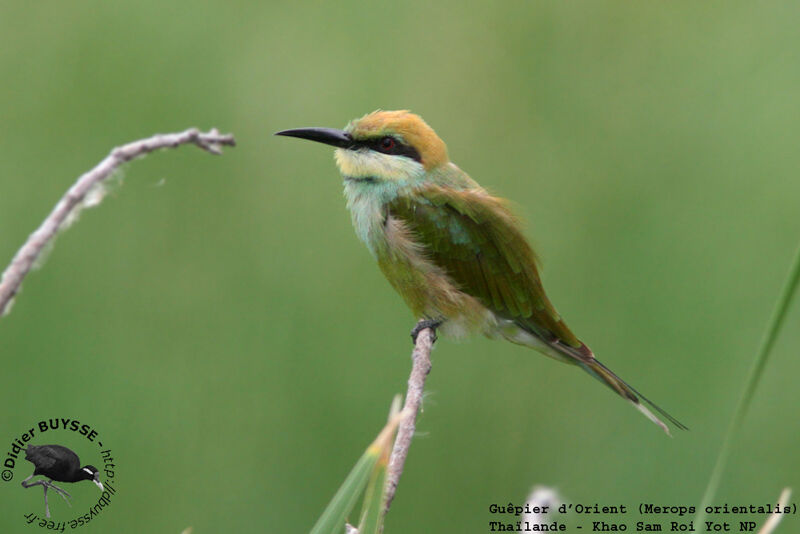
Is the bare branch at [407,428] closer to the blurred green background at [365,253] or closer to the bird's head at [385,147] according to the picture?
the bird's head at [385,147]

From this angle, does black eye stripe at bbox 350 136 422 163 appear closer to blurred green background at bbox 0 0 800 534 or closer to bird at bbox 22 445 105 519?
blurred green background at bbox 0 0 800 534

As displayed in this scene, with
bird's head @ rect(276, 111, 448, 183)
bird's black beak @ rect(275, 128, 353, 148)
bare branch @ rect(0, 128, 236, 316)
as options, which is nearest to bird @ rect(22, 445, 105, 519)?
bare branch @ rect(0, 128, 236, 316)

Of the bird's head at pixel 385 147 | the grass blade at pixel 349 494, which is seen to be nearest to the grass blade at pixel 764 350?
the grass blade at pixel 349 494

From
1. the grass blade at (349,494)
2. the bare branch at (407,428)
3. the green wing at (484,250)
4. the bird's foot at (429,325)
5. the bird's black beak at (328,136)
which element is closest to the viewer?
the grass blade at (349,494)

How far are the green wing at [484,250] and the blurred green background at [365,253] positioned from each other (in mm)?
163

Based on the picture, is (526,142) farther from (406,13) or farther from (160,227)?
(160,227)

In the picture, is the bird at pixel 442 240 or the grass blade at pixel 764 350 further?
the bird at pixel 442 240

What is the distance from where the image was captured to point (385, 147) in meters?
2.67

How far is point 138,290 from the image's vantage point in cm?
336

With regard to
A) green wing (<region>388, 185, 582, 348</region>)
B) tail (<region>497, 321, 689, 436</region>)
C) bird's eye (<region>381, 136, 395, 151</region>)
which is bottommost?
tail (<region>497, 321, 689, 436</region>)

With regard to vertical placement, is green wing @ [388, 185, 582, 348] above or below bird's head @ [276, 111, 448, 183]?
below

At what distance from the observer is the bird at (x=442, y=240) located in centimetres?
268

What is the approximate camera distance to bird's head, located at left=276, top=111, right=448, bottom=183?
2.64 metres

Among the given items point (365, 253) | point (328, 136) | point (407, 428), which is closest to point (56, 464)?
point (407, 428)
